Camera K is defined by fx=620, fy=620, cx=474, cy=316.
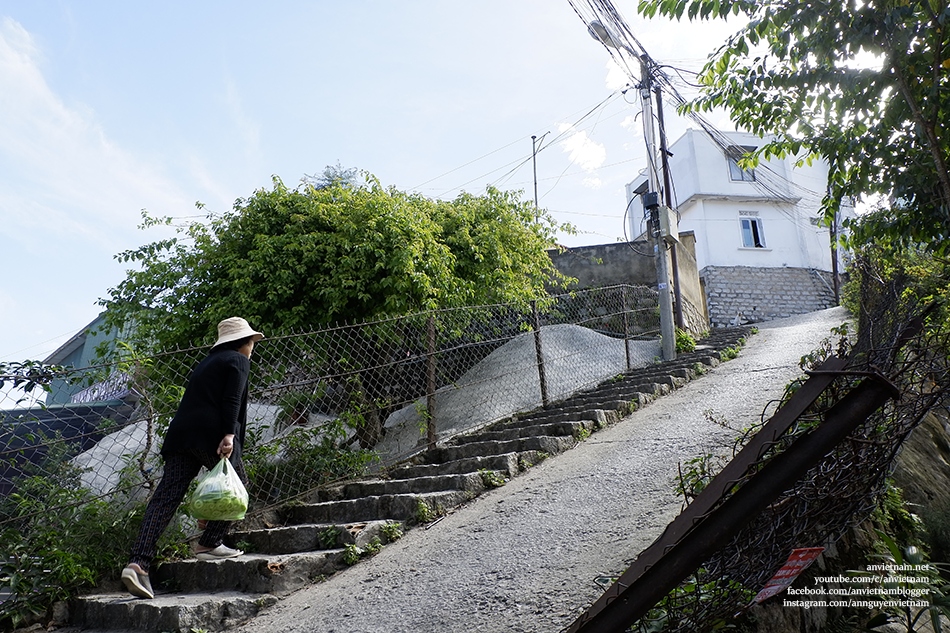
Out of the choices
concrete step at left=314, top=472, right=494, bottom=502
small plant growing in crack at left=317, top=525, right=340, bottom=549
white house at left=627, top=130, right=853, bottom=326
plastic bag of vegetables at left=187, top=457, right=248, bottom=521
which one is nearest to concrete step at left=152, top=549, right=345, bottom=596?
small plant growing in crack at left=317, top=525, right=340, bottom=549

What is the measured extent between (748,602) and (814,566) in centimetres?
70

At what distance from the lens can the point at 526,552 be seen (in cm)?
347

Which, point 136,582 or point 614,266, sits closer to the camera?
point 136,582

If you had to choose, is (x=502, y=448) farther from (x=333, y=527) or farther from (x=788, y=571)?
(x=788, y=571)

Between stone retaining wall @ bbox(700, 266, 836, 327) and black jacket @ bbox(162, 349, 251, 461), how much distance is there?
62.4 feet

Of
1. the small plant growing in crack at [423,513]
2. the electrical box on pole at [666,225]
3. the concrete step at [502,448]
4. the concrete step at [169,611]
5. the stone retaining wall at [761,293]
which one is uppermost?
the electrical box on pole at [666,225]

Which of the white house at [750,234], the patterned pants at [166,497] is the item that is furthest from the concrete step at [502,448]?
the white house at [750,234]

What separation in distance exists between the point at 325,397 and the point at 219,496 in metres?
2.59

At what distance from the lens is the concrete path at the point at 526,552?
9.58 ft

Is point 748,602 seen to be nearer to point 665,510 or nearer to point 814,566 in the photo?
point 814,566

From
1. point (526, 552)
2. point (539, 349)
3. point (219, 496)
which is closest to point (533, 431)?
point (539, 349)

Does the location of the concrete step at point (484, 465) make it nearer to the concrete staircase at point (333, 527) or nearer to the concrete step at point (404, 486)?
the concrete staircase at point (333, 527)

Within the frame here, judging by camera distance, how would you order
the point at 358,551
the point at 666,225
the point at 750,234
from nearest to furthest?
the point at 358,551 → the point at 666,225 → the point at 750,234

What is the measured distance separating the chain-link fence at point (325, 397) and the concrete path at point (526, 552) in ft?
5.07
